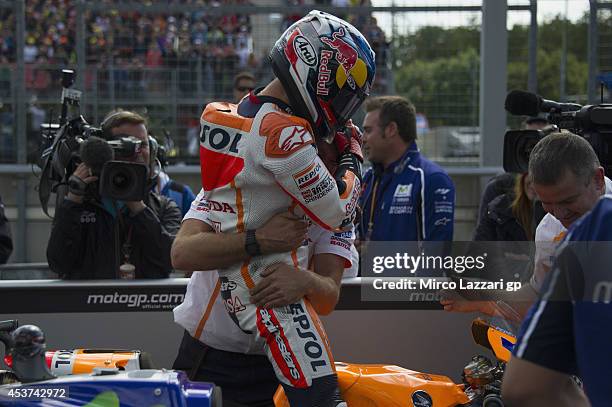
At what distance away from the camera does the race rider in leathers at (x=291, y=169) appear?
255 centimetres

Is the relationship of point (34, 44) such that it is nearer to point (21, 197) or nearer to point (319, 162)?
point (21, 197)

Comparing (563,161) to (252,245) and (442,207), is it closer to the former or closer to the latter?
(252,245)

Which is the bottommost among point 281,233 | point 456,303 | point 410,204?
point 456,303

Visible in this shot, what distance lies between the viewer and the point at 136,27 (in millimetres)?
7766

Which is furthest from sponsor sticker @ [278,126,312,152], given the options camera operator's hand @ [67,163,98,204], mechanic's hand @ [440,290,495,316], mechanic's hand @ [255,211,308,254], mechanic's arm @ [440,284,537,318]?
camera operator's hand @ [67,163,98,204]

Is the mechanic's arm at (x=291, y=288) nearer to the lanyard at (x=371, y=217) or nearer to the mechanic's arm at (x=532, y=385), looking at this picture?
the mechanic's arm at (x=532, y=385)

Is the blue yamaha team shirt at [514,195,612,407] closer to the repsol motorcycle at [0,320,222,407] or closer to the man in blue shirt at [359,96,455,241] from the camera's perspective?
the repsol motorcycle at [0,320,222,407]

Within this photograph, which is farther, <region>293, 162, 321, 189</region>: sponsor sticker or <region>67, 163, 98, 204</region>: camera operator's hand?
<region>67, 163, 98, 204</region>: camera operator's hand

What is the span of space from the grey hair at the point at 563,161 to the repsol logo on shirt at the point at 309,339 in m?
0.78

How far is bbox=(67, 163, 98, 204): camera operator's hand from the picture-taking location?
4207 millimetres

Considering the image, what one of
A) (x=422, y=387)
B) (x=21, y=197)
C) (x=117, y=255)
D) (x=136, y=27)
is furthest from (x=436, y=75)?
(x=422, y=387)

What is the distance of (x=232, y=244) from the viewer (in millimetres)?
2625

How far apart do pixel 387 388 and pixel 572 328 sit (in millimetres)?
1073

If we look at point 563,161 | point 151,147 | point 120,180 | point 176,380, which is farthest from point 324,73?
point 151,147
